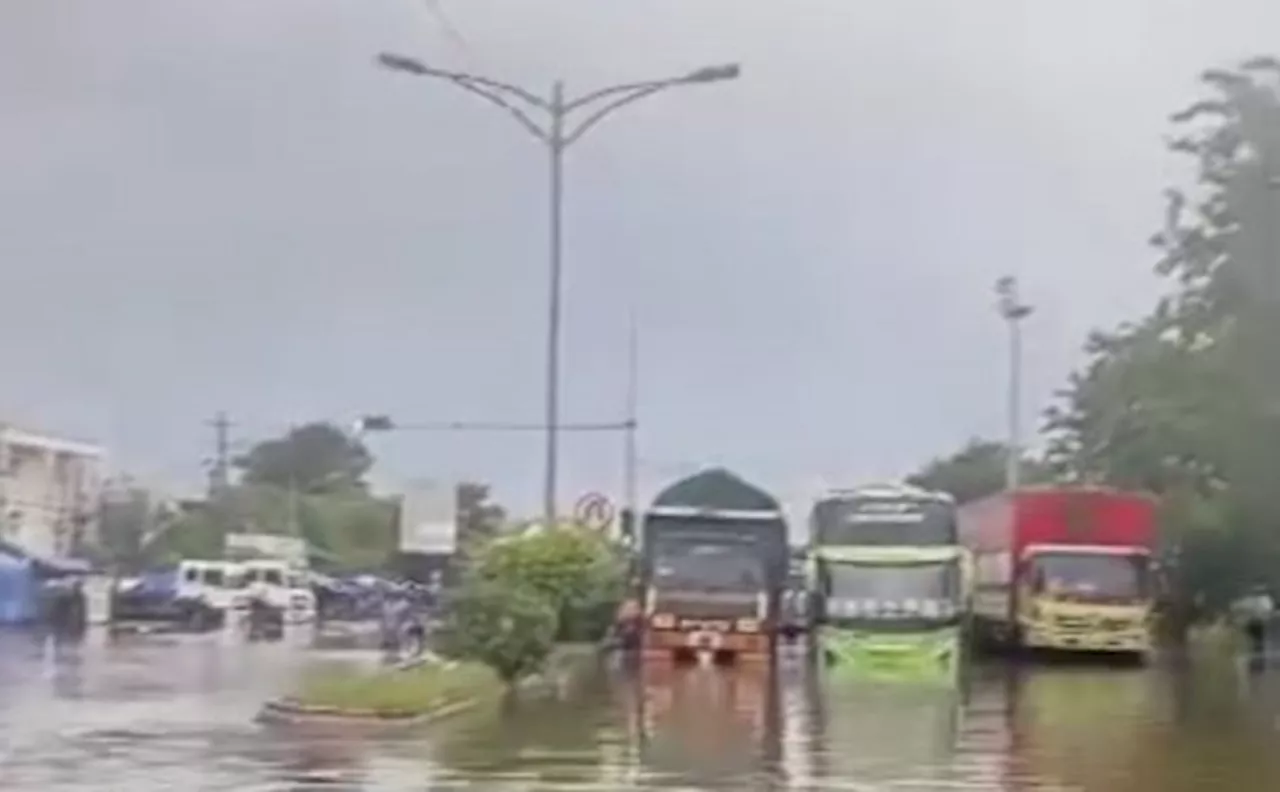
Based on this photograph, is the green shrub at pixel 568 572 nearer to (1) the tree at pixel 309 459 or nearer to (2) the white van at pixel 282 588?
(2) the white van at pixel 282 588

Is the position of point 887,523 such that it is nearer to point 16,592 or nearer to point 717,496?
point 717,496

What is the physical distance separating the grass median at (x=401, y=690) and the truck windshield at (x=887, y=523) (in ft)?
46.6

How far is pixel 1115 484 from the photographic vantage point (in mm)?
72250

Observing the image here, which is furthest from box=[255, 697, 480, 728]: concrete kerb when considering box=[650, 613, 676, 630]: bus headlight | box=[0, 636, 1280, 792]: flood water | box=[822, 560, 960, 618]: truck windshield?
box=[650, 613, 676, 630]: bus headlight

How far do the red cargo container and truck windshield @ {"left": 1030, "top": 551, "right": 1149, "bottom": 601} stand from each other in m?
0.02

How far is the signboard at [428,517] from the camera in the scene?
70.4 meters

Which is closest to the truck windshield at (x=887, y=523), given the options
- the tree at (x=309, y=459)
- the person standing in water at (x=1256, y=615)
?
the person standing in water at (x=1256, y=615)

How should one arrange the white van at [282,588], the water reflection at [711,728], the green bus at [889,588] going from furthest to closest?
the white van at [282,588] < the green bus at [889,588] < the water reflection at [711,728]

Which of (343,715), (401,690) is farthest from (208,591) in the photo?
(343,715)

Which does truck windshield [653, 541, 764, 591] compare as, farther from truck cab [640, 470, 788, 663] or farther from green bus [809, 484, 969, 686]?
green bus [809, 484, 969, 686]

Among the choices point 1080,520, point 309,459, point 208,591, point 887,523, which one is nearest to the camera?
point 887,523

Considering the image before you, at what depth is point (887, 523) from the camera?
169 feet

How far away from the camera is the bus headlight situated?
51.8m

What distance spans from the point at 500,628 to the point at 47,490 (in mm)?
77405
